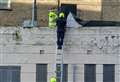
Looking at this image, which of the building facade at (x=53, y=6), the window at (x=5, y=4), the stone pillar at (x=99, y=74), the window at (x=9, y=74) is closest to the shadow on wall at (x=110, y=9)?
the building facade at (x=53, y=6)

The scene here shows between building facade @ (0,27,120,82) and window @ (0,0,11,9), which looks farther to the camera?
window @ (0,0,11,9)

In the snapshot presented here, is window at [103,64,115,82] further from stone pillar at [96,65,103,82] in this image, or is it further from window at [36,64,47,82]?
window at [36,64,47,82]

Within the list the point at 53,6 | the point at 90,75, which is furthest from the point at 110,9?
the point at 90,75

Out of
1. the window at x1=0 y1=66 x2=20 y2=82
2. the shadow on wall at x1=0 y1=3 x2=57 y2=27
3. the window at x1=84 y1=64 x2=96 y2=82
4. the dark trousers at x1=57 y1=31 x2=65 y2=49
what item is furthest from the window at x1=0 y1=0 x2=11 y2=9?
the window at x1=84 y1=64 x2=96 y2=82

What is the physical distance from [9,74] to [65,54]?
68.3 inches

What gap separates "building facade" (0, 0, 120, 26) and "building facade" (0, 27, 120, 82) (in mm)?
→ 3885

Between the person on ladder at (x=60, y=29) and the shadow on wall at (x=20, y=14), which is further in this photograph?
the shadow on wall at (x=20, y=14)

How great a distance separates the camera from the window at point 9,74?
17.0 metres

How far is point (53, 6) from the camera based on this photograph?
70.1ft

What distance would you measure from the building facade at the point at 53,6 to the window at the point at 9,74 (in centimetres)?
413

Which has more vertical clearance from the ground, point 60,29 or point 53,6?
point 53,6

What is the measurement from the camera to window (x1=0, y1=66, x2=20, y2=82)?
17.0 m

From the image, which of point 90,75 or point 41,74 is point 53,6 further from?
point 90,75

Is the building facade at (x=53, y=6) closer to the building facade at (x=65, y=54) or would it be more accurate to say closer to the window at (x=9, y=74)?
the building facade at (x=65, y=54)
